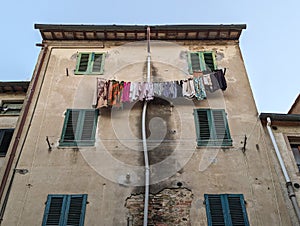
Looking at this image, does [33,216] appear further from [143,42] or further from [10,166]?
[143,42]

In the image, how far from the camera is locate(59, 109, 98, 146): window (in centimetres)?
1208

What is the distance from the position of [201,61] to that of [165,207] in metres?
7.37

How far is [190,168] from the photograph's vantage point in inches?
448

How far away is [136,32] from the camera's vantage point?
1611 centimetres

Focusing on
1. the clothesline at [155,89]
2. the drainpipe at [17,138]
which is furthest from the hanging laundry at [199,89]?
the drainpipe at [17,138]

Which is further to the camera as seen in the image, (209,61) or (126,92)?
(209,61)

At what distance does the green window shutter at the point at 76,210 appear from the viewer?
10023 millimetres

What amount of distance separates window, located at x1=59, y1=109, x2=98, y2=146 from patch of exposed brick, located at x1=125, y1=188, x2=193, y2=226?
9.29 ft

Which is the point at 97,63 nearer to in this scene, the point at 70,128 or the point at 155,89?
the point at 155,89

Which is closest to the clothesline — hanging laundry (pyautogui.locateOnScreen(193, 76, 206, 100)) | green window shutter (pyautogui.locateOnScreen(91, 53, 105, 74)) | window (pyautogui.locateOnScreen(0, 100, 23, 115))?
hanging laundry (pyautogui.locateOnScreen(193, 76, 206, 100))

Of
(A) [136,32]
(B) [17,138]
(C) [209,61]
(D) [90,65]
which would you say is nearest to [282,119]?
(C) [209,61]

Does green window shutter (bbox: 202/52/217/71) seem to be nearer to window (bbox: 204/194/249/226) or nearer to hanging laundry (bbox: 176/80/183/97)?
hanging laundry (bbox: 176/80/183/97)

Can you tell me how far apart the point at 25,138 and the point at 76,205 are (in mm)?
3445

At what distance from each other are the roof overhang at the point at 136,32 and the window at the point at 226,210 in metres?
8.37
